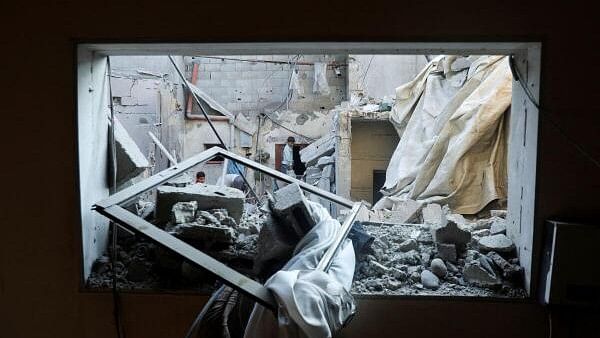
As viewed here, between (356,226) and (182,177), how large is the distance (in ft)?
3.02

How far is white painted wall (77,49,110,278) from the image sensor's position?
6.15 feet

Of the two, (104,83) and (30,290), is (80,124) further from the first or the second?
(30,290)

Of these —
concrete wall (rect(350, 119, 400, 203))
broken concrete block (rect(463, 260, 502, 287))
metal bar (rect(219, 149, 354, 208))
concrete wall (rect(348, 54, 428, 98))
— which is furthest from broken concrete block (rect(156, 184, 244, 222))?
concrete wall (rect(348, 54, 428, 98))

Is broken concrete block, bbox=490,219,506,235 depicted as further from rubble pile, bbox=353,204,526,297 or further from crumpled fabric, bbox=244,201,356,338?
crumpled fabric, bbox=244,201,356,338

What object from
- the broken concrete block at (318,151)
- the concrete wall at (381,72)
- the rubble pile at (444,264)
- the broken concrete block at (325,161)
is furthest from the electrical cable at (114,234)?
the concrete wall at (381,72)

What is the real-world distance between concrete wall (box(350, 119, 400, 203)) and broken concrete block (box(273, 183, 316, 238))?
5.74 m

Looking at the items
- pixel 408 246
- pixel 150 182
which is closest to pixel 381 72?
pixel 408 246

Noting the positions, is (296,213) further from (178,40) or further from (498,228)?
(498,228)

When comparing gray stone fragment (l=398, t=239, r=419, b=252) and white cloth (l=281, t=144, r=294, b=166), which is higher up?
white cloth (l=281, t=144, r=294, b=166)

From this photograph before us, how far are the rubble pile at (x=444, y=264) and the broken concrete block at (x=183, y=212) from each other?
716 millimetres

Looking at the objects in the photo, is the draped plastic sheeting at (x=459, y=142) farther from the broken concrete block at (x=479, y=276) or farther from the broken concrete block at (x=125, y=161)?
the broken concrete block at (x=125, y=161)

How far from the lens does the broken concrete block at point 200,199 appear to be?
2.16 meters

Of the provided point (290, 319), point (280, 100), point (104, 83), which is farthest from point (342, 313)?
point (280, 100)

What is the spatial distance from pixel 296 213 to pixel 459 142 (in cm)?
212
